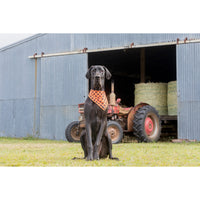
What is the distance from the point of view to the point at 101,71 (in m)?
5.38

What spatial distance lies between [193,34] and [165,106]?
2993 millimetres

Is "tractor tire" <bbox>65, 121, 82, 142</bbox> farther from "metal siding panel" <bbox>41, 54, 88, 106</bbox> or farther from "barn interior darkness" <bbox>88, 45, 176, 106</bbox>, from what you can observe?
"barn interior darkness" <bbox>88, 45, 176, 106</bbox>

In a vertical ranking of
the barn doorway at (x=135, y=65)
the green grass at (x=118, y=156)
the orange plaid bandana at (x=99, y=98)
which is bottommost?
the green grass at (x=118, y=156)

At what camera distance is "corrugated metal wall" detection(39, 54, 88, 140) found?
43.2 feet

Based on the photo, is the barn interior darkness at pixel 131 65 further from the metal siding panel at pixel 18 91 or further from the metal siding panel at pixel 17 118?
the metal siding panel at pixel 17 118

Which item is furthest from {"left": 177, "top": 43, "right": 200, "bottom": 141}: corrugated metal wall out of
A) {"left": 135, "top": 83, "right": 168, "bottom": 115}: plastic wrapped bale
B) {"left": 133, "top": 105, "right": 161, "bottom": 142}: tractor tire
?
{"left": 135, "top": 83, "right": 168, "bottom": 115}: plastic wrapped bale

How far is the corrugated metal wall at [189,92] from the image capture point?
1107cm

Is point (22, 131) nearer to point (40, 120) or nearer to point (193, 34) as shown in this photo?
point (40, 120)

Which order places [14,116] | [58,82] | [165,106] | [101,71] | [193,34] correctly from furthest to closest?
[14,116] < [58,82] < [165,106] < [193,34] < [101,71]

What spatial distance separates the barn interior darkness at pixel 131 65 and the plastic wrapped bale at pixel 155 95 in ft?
7.96

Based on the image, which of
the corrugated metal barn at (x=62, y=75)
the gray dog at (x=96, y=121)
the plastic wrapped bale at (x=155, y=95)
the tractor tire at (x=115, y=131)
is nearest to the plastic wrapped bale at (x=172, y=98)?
the plastic wrapped bale at (x=155, y=95)

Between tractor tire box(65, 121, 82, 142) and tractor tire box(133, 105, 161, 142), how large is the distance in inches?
79.5

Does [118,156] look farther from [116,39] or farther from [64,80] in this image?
[64,80]
